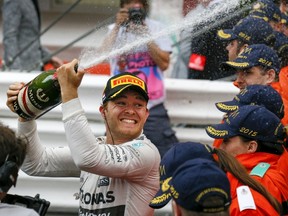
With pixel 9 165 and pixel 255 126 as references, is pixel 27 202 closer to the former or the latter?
pixel 9 165

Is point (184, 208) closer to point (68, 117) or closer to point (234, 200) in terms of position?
point (234, 200)

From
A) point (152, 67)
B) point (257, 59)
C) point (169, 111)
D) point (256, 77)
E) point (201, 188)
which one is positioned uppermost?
point (201, 188)

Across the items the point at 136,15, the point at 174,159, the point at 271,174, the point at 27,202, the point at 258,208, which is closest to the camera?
the point at 174,159

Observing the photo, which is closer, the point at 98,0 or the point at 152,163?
the point at 152,163

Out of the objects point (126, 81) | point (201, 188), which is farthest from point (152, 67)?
point (201, 188)

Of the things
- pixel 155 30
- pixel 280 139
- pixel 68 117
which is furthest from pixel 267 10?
pixel 68 117

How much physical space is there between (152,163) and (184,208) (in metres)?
1.42

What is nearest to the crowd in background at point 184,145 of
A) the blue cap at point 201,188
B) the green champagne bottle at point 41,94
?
the blue cap at point 201,188

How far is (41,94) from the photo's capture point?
16.2ft

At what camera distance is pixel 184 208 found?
3.51 m

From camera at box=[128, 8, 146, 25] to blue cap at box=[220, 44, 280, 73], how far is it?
32.3 inches

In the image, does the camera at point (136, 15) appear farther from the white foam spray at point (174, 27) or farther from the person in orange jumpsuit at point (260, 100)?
the person in orange jumpsuit at point (260, 100)

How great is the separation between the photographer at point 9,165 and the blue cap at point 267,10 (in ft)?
10.5

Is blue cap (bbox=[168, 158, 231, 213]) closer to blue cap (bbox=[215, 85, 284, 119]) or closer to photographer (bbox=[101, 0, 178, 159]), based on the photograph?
blue cap (bbox=[215, 85, 284, 119])
